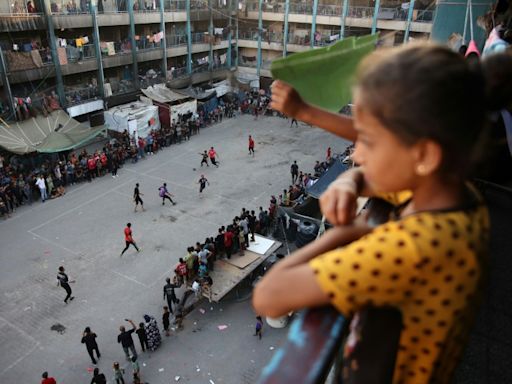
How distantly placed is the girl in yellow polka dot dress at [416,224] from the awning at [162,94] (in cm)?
2834

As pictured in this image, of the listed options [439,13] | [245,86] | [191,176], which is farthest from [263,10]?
[439,13]

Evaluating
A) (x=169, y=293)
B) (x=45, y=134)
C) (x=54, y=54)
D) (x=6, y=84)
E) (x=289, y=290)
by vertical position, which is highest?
(x=289, y=290)

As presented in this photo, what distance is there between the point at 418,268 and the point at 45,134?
22.9m

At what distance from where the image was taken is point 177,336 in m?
11.6

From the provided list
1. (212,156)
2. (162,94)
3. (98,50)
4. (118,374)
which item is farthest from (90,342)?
(162,94)

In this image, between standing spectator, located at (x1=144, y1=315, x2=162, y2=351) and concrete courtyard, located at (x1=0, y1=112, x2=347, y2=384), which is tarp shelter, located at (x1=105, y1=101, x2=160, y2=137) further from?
standing spectator, located at (x1=144, y1=315, x2=162, y2=351)

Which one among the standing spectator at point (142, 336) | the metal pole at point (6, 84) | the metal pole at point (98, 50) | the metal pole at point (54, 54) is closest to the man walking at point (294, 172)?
the standing spectator at point (142, 336)

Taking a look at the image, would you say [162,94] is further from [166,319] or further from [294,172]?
[166,319]

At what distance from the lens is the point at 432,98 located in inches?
48.4

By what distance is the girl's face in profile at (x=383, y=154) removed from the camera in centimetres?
134

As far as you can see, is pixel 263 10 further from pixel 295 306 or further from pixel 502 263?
pixel 295 306

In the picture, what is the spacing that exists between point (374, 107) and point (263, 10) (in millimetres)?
38657

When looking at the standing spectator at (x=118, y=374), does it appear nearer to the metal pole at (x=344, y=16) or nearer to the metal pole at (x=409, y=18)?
the metal pole at (x=409, y=18)

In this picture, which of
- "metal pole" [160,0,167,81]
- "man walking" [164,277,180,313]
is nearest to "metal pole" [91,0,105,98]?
"metal pole" [160,0,167,81]
